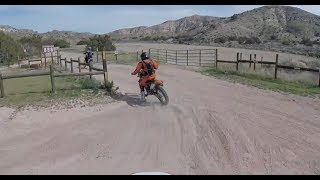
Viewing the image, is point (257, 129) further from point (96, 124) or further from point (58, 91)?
point (58, 91)

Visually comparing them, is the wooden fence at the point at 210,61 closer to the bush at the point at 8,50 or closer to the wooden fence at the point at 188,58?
the wooden fence at the point at 188,58

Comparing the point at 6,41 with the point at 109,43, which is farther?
the point at 109,43

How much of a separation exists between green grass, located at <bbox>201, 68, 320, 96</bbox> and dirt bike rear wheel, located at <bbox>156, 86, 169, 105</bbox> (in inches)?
181

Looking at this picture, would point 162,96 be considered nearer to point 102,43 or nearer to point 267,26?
point 102,43

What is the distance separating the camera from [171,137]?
24.3ft

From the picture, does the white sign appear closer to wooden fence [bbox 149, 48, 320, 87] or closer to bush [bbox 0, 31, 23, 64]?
wooden fence [bbox 149, 48, 320, 87]

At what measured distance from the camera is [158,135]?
7.63 m

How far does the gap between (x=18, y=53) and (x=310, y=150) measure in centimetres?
3341

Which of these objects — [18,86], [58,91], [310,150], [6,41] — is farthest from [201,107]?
[6,41]

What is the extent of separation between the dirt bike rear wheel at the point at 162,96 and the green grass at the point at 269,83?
459cm

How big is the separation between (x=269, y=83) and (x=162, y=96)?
610 centimetres

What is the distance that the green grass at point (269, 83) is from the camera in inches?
516

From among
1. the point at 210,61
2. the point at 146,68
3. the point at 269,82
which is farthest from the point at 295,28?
the point at 146,68

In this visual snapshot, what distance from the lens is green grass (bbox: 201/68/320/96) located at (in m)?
13.1
